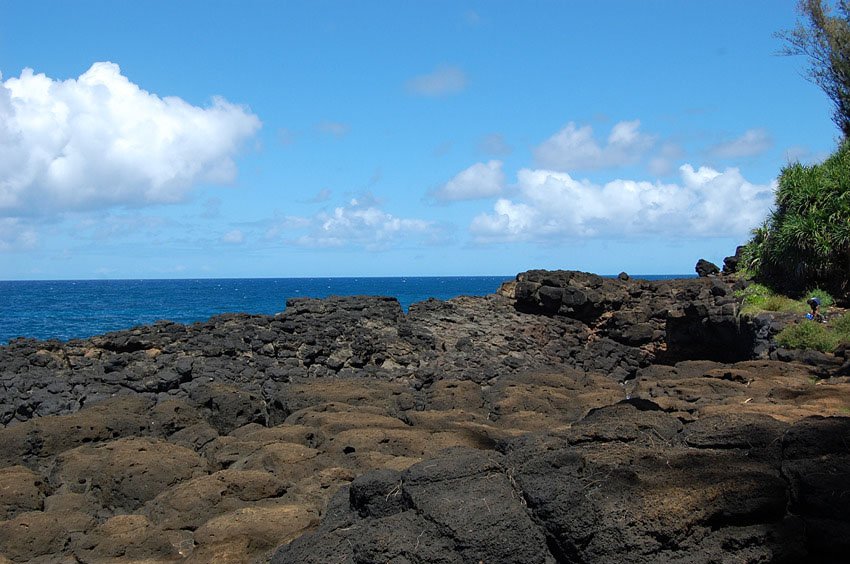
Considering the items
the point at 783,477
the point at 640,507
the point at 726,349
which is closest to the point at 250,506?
the point at 640,507

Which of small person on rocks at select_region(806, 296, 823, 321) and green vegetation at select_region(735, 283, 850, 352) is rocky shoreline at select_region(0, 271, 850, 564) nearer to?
green vegetation at select_region(735, 283, 850, 352)

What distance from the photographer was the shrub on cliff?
26.0 metres

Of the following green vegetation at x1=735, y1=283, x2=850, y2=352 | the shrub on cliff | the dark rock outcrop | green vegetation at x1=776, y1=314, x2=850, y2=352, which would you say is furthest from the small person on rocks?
the dark rock outcrop

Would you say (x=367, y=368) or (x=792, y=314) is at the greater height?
(x=792, y=314)

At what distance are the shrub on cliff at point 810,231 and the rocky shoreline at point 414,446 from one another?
2.15 metres

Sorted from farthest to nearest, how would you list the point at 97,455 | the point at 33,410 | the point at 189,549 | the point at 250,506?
the point at 33,410 < the point at 97,455 < the point at 250,506 < the point at 189,549

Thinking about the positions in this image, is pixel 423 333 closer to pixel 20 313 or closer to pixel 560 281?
pixel 560 281

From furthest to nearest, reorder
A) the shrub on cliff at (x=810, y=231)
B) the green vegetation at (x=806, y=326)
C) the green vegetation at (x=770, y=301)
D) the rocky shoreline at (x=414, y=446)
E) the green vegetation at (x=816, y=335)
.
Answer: the shrub on cliff at (x=810, y=231), the green vegetation at (x=770, y=301), the green vegetation at (x=806, y=326), the green vegetation at (x=816, y=335), the rocky shoreline at (x=414, y=446)

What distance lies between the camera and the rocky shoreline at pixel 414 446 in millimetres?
6688

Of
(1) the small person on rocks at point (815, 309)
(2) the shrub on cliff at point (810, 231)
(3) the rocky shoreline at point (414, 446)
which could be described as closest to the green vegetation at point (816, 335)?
(1) the small person on rocks at point (815, 309)

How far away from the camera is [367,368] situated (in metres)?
24.5

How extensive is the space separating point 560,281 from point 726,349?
6.98m

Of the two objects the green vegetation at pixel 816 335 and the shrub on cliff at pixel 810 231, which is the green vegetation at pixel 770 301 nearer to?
the shrub on cliff at pixel 810 231

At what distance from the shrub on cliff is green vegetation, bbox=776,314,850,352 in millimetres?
4642
